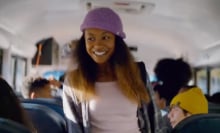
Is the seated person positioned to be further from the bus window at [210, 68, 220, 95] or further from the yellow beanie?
the bus window at [210, 68, 220, 95]

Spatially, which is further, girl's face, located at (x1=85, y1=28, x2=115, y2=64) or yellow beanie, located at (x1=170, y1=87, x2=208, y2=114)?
yellow beanie, located at (x1=170, y1=87, x2=208, y2=114)

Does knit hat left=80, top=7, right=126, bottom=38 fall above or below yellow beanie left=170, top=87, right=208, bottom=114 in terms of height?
above

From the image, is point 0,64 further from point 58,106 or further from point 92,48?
point 92,48

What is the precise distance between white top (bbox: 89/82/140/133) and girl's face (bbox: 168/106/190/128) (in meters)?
0.76

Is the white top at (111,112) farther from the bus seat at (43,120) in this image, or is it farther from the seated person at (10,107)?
the bus seat at (43,120)

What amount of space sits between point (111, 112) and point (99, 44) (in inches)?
11.5

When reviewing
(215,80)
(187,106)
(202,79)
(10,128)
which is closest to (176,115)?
(187,106)

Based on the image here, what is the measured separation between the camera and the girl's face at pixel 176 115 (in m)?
2.53

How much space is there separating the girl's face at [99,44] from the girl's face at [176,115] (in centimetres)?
86

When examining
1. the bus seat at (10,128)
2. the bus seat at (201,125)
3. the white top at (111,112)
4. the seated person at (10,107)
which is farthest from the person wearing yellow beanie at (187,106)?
the bus seat at (10,128)

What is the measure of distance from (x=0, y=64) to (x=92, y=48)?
4.12 metres

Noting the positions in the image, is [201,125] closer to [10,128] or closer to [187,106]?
[187,106]

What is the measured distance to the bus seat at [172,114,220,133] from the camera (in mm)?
1909

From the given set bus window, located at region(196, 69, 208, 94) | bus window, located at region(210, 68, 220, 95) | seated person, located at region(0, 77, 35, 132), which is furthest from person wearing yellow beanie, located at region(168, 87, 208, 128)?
bus window, located at region(196, 69, 208, 94)
